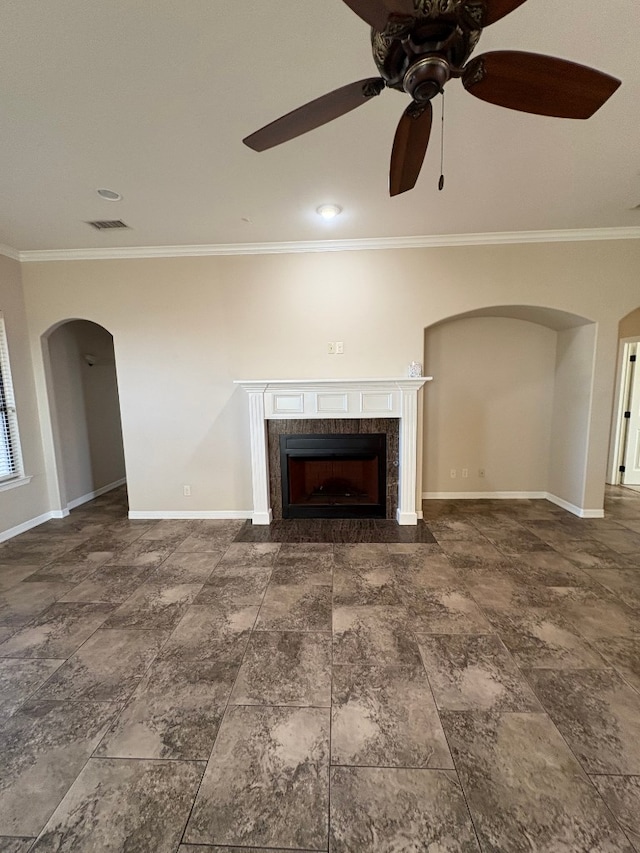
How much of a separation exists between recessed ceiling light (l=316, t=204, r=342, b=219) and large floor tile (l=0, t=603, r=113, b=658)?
3428mm

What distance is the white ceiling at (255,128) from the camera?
4.75 ft

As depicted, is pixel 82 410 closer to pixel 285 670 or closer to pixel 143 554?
pixel 143 554

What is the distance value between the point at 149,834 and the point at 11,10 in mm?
3028

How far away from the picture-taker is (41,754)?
4.64 ft

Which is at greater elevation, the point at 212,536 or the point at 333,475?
the point at 333,475

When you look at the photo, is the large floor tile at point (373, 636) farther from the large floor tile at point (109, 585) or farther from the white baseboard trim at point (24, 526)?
the white baseboard trim at point (24, 526)

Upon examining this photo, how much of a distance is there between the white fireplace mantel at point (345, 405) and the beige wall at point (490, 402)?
923mm

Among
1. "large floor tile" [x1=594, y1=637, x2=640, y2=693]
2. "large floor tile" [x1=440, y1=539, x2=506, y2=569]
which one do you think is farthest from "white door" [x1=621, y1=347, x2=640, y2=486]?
"large floor tile" [x1=594, y1=637, x2=640, y2=693]

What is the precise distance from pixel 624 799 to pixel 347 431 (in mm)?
2889

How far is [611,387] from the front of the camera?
364cm

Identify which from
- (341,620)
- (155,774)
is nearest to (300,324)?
(341,620)

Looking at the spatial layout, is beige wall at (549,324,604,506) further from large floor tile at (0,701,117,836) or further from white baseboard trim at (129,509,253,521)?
large floor tile at (0,701,117,836)

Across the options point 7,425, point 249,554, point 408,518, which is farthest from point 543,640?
point 7,425

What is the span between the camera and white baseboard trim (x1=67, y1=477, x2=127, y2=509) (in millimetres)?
4473
